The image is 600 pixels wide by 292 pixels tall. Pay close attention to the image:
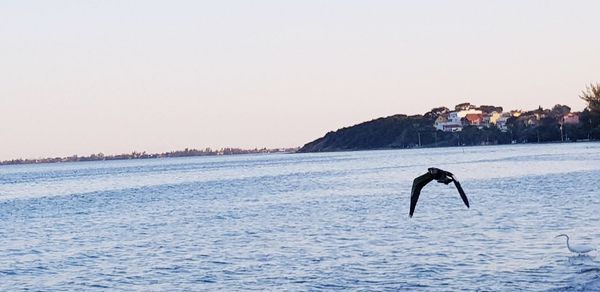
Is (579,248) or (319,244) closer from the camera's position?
(579,248)

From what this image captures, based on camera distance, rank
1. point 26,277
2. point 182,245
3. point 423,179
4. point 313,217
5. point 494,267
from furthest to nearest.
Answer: point 313,217 < point 182,245 < point 26,277 < point 494,267 < point 423,179

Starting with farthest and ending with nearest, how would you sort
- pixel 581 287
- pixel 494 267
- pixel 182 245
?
pixel 182 245, pixel 494 267, pixel 581 287

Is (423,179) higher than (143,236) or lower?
higher

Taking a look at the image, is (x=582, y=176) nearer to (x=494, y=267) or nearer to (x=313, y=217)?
(x=313, y=217)

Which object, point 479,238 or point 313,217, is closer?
point 479,238

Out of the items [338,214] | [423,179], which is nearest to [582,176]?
[338,214]

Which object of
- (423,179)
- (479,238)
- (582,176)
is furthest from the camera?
(582,176)

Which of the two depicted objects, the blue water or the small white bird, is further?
the small white bird

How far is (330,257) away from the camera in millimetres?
28734

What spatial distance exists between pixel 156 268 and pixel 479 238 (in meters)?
10.4

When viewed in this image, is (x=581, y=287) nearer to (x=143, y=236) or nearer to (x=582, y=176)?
(x=143, y=236)

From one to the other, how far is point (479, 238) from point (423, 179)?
75.4 feet

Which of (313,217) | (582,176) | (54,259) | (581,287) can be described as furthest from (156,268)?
(582,176)

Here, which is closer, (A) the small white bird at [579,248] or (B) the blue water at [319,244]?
(B) the blue water at [319,244]
